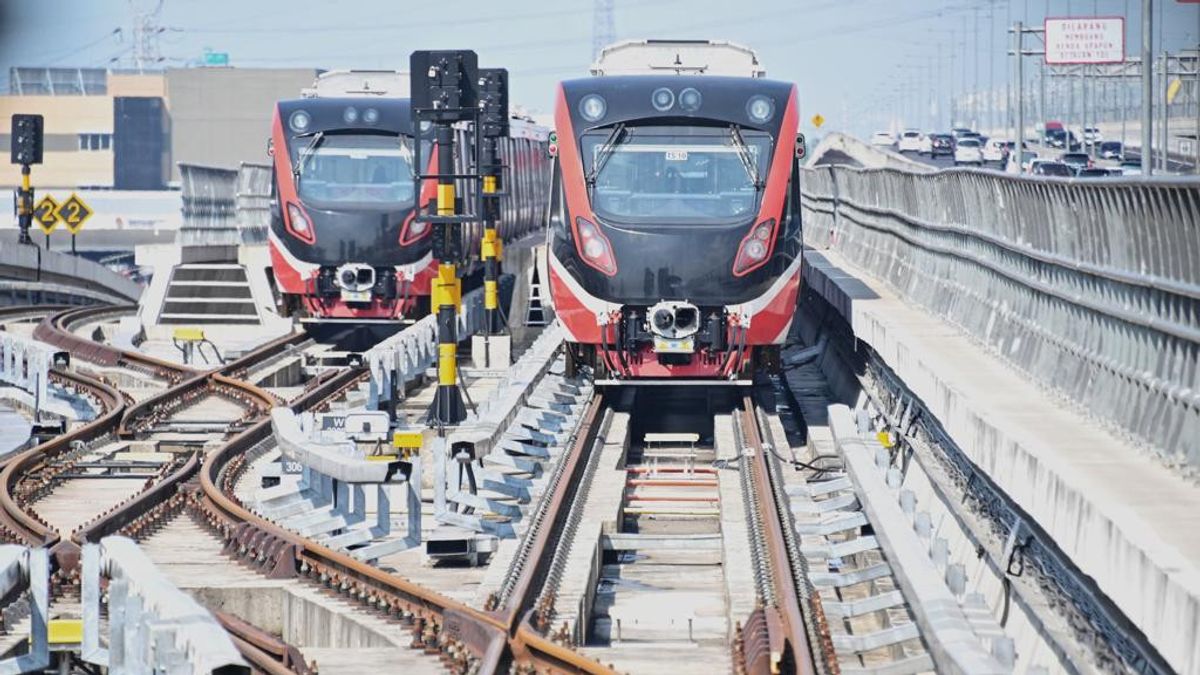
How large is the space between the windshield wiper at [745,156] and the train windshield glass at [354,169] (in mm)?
8114

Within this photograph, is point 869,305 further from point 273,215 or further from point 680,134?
point 273,215

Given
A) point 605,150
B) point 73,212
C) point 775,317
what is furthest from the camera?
point 73,212

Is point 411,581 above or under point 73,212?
under

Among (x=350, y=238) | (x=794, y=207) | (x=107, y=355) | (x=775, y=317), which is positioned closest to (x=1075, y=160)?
(x=350, y=238)

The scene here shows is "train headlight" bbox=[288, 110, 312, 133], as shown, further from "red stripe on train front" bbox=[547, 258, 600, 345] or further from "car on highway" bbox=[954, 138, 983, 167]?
"car on highway" bbox=[954, 138, 983, 167]

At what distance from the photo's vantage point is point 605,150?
1889cm

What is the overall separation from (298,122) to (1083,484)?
18525 millimetres

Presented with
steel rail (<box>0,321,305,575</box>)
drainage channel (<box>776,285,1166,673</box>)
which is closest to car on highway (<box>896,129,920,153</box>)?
steel rail (<box>0,321,305,575</box>)

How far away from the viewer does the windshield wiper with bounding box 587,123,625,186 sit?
1880 centimetres

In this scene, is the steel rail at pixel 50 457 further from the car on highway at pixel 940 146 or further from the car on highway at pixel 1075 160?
the car on highway at pixel 940 146

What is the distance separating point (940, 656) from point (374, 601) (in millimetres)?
4484

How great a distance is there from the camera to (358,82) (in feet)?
91.6

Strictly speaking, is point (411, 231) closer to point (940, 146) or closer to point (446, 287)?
point (446, 287)

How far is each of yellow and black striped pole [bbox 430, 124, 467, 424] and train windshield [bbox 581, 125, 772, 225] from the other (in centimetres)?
121
